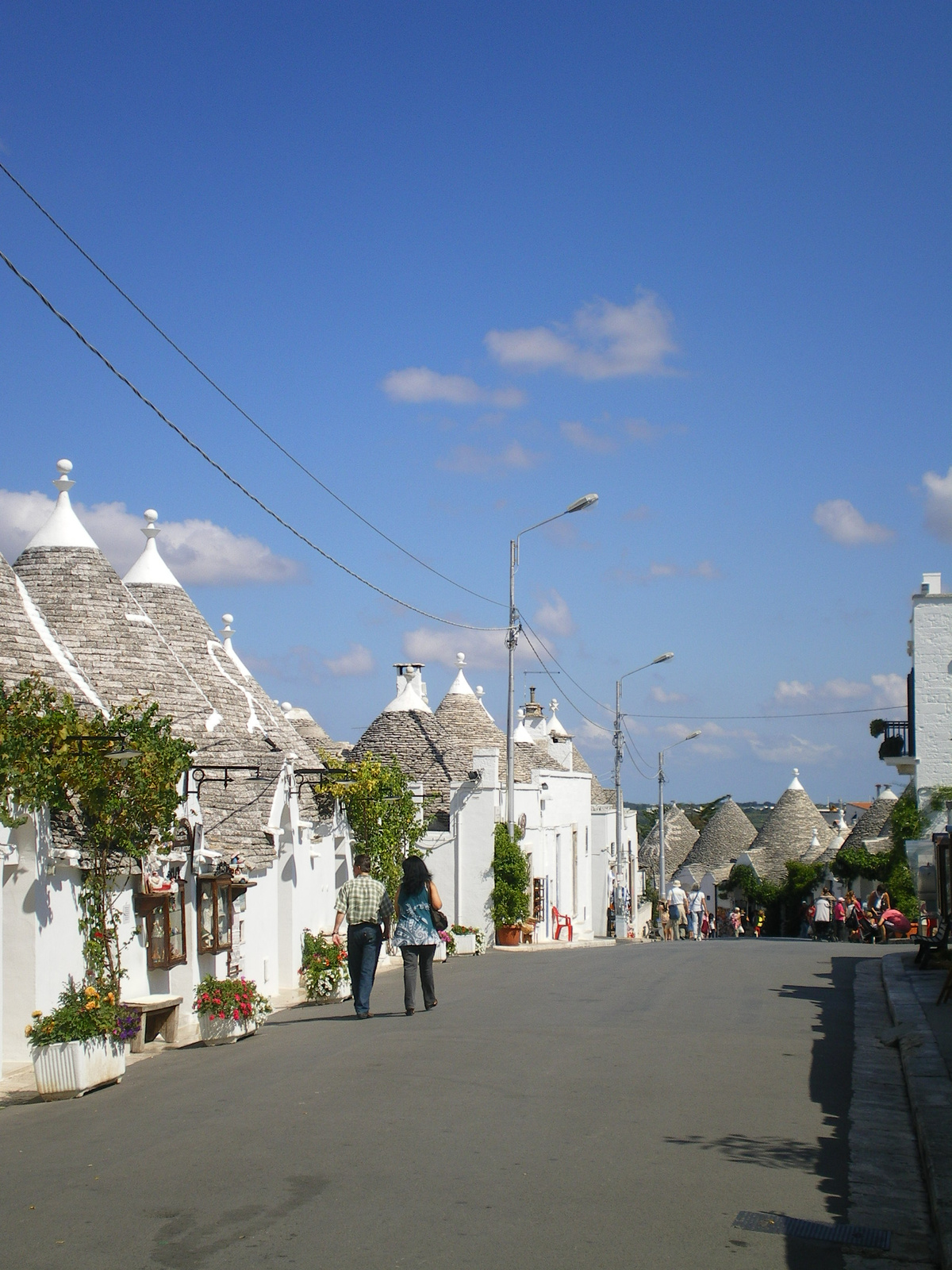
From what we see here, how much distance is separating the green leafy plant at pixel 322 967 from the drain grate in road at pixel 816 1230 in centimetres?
992

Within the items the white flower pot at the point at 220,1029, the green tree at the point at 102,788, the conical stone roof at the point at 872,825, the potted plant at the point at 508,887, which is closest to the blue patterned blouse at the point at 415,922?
the white flower pot at the point at 220,1029

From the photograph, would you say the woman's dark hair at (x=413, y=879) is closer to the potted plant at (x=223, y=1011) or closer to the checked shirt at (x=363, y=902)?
the checked shirt at (x=363, y=902)

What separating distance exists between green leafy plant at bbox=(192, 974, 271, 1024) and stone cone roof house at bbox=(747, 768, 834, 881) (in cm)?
4303

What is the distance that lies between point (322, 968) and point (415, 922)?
10.2 ft

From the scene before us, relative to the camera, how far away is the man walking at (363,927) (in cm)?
1264

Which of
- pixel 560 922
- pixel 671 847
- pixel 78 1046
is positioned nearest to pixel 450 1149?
pixel 78 1046

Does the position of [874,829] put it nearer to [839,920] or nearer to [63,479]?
[839,920]

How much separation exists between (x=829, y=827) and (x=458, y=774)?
34.7 meters

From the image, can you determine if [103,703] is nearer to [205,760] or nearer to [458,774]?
[205,760]

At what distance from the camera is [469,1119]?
762 cm

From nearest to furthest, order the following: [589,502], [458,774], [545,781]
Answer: [589,502]
[458,774]
[545,781]

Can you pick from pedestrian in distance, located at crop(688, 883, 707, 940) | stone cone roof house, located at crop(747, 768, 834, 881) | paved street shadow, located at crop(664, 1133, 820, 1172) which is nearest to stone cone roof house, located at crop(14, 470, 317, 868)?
paved street shadow, located at crop(664, 1133, 820, 1172)

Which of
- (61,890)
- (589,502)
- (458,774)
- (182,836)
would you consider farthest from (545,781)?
(61,890)

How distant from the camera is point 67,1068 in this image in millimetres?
9523
